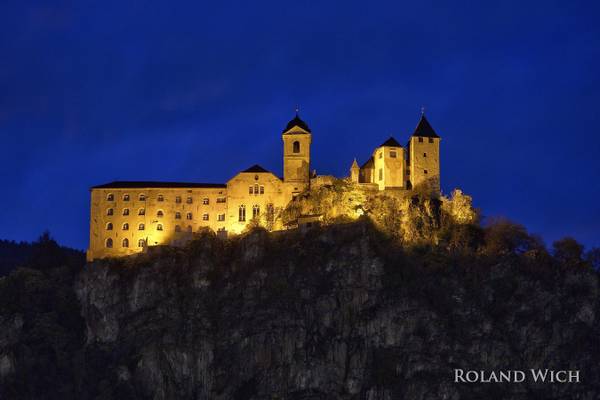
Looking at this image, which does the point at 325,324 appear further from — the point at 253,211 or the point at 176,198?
the point at 176,198

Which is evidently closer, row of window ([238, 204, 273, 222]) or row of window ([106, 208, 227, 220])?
row of window ([238, 204, 273, 222])

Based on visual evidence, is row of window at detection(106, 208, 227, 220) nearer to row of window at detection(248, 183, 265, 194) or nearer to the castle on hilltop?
the castle on hilltop

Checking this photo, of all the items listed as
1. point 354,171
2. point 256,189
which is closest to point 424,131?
point 354,171

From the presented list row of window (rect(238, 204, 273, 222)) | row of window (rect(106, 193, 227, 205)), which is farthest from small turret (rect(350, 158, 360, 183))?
row of window (rect(106, 193, 227, 205))

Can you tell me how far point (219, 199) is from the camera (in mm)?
134000

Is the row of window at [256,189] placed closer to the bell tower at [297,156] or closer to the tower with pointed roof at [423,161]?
the bell tower at [297,156]

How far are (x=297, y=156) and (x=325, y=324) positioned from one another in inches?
1058

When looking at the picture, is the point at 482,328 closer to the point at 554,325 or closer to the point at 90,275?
the point at 554,325

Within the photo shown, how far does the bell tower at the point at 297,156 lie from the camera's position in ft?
443

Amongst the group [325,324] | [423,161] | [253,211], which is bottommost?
[325,324]

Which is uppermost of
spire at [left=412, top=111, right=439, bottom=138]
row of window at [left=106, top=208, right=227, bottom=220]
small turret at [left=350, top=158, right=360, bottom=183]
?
spire at [left=412, top=111, right=439, bottom=138]

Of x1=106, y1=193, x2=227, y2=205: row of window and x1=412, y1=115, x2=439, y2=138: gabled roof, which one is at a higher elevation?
x1=412, y1=115, x2=439, y2=138: gabled roof

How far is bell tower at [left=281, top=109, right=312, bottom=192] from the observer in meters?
135

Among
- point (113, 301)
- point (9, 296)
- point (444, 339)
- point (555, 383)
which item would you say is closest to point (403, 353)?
point (444, 339)
